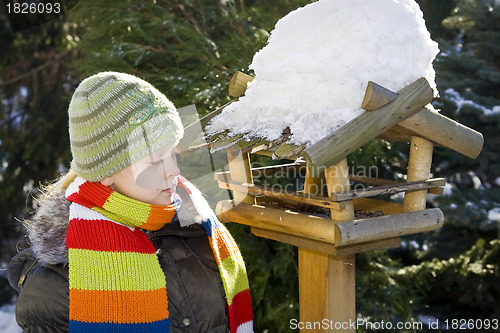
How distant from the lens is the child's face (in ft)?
4.35

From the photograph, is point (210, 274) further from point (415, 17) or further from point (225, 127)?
point (415, 17)

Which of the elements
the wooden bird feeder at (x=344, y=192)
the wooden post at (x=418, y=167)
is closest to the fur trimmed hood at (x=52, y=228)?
the wooden bird feeder at (x=344, y=192)

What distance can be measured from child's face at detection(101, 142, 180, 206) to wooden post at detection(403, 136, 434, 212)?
82 cm

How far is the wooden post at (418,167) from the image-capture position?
1.67m

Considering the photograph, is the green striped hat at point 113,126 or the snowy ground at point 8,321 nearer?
the green striped hat at point 113,126

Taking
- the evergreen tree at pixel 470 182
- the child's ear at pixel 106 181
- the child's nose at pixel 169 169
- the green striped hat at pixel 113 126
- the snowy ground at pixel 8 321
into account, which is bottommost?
the snowy ground at pixel 8 321

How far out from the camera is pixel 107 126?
130 cm

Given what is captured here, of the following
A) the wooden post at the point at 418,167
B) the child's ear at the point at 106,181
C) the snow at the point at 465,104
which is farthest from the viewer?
the snow at the point at 465,104

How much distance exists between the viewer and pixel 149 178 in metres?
1.33

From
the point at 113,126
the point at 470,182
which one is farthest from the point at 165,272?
the point at 470,182

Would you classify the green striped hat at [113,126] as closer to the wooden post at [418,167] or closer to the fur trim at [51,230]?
the fur trim at [51,230]

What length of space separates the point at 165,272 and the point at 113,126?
0.41 metres

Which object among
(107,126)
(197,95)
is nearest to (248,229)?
(197,95)

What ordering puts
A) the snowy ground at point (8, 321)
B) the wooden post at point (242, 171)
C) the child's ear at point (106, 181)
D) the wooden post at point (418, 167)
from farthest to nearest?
the snowy ground at point (8, 321), the wooden post at point (242, 171), the wooden post at point (418, 167), the child's ear at point (106, 181)
